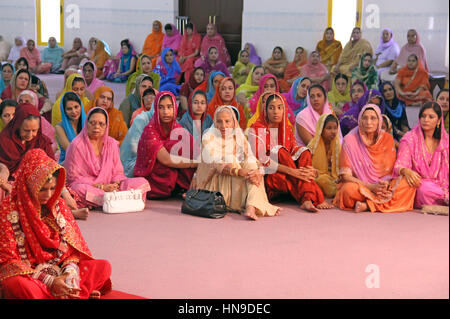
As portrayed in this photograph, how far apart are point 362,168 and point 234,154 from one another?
944 millimetres

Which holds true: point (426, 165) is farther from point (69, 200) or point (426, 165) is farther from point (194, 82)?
point (194, 82)

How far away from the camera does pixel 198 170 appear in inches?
188

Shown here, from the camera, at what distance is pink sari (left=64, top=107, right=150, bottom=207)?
184 inches

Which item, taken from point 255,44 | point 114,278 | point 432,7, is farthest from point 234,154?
point 255,44

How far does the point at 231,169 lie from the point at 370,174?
3.44ft

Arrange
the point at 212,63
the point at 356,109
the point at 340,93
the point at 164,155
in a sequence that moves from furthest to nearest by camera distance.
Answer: the point at 212,63, the point at 340,93, the point at 356,109, the point at 164,155

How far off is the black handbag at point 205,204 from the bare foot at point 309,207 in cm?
55

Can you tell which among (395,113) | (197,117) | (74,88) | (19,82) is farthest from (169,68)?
(197,117)

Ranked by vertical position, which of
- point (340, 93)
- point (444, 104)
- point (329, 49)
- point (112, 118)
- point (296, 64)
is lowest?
point (112, 118)

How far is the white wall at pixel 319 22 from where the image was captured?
926 cm

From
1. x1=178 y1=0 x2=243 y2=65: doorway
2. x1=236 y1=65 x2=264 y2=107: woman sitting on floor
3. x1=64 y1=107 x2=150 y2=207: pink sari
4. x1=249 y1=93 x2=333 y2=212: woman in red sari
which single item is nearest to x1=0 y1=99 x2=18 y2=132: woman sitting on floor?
x1=64 y1=107 x2=150 y2=207: pink sari

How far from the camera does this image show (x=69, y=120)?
533 centimetres

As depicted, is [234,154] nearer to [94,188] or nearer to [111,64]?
[94,188]
